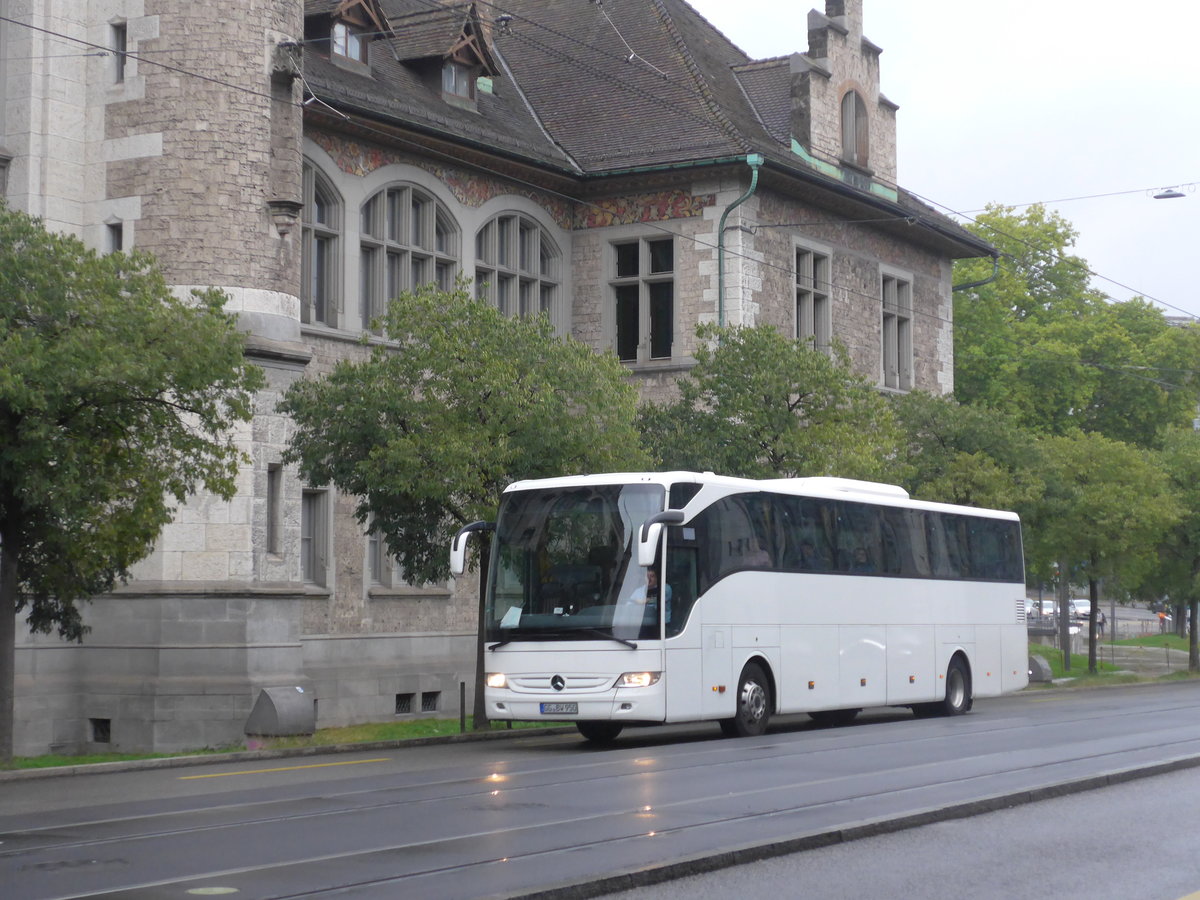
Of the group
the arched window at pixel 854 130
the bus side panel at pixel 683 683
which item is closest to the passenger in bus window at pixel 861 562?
the bus side panel at pixel 683 683

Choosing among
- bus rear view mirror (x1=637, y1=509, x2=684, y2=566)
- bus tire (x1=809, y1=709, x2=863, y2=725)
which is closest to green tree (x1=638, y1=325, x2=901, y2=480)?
bus tire (x1=809, y1=709, x2=863, y2=725)

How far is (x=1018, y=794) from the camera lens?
13.1 m

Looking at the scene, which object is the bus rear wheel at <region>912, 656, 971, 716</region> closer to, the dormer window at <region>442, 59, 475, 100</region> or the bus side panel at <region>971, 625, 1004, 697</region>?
the bus side panel at <region>971, 625, 1004, 697</region>

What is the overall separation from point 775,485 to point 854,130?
17.4 m

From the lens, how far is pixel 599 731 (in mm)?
21672

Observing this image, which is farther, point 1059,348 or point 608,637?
point 1059,348


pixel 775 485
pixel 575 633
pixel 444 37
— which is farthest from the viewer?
pixel 444 37

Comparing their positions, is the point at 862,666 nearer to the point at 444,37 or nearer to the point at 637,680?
the point at 637,680

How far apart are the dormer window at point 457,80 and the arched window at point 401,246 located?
2698 mm

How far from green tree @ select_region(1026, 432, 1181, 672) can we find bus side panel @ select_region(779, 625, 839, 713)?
18.2 m

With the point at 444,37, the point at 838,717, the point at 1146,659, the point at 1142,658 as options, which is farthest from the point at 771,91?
the point at 1142,658

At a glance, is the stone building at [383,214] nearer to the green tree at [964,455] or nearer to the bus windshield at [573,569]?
the green tree at [964,455]

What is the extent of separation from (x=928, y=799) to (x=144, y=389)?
856 cm

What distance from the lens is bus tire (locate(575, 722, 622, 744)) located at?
21562 millimetres
